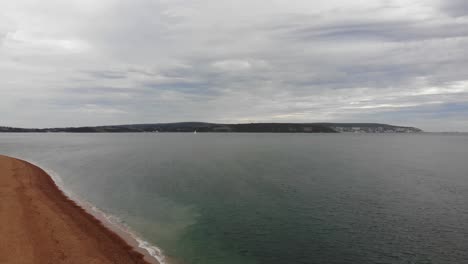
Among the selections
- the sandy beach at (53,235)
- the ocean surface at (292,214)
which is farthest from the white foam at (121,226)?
the sandy beach at (53,235)

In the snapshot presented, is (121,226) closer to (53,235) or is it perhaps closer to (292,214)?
(53,235)

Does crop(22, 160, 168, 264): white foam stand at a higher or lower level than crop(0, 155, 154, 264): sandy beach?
lower

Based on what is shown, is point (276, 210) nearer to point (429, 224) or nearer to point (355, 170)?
point (429, 224)

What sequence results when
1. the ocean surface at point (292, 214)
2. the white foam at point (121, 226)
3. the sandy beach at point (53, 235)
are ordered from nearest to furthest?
the sandy beach at point (53, 235) < the white foam at point (121, 226) < the ocean surface at point (292, 214)

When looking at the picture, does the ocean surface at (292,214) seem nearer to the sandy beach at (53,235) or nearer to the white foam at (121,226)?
the white foam at (121,226)

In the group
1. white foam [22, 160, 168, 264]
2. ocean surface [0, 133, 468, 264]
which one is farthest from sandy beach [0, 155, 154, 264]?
ocean surface [0, 133, 468, 264]

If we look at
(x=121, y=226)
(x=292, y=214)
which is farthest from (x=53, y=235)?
(x=292, y=214)

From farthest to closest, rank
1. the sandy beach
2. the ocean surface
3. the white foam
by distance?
1. the ocean surface
2. the white foam
3. the sandy beach

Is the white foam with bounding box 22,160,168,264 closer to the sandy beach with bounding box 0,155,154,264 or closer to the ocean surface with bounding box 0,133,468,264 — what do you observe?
the ocean surface with bounding box 0,133,468,264
